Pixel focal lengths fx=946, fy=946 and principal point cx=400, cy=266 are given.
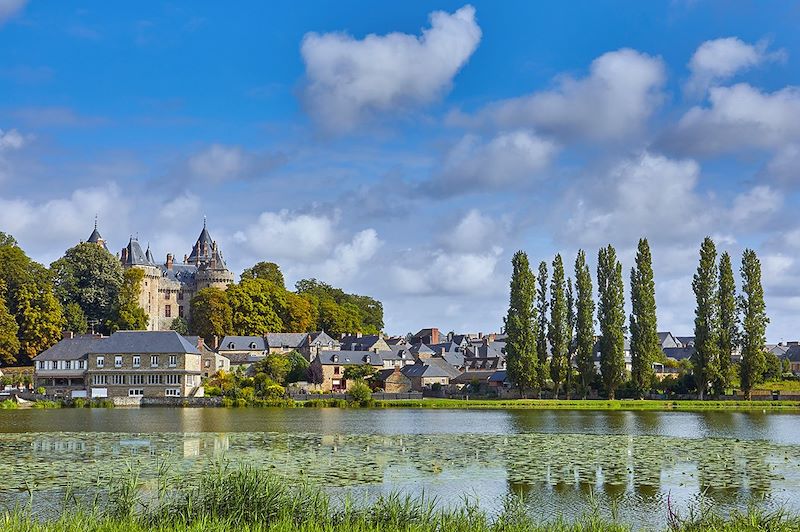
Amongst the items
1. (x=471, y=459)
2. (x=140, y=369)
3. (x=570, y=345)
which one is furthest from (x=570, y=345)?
(x=471, y=459)

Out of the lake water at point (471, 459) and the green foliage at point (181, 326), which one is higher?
the green foliage at point (181, 326)

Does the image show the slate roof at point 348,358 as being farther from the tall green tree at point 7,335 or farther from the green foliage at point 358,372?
the tall green tree at point 7,335

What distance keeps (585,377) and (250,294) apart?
43054 mm

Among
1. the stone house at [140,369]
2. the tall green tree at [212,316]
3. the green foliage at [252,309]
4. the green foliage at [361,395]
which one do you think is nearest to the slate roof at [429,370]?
the green foliage at [361,395]

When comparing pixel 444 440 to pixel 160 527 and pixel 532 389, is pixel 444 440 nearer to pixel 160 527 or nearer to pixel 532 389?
pixel 160 527

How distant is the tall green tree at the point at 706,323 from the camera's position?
204 ft

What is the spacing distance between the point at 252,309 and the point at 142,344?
23.2 meters

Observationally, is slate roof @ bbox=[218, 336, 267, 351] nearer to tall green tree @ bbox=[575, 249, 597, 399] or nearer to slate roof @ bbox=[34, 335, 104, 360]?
slate roof @ bbox=[34, 335, 104, 360]

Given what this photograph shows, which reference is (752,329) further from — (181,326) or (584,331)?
(181,326)

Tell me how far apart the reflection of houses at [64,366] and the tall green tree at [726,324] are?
47421mm

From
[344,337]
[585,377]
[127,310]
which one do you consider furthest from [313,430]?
[344,337]

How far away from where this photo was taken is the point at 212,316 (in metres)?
95.9

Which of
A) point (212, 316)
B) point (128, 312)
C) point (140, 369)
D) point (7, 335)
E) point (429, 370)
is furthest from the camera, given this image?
point (212, 316)

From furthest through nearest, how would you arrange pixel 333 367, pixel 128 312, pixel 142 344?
pixel 128 312, pixel 333 367, pixel 142 344
